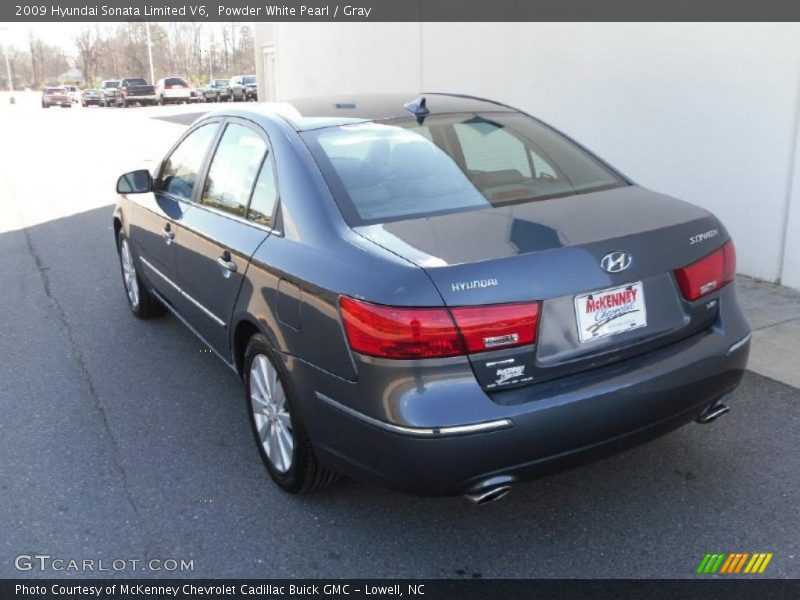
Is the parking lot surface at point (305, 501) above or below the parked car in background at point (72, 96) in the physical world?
below

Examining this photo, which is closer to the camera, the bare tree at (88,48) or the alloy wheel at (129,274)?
the alloy wheel at (129,274)

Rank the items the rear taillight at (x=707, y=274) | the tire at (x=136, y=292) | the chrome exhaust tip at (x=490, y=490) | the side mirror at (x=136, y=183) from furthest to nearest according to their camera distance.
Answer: the tire at (x=136, y=292), the side mirror at (x=136, y=183), the rear taillight at (x=707, y=274), the chrome exhaust tip at (x=490, y=490)

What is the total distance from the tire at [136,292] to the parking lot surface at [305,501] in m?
0.84

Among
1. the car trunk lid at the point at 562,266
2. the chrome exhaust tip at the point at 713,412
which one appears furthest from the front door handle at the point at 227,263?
the chrome exhaust tip at the point at 713,412

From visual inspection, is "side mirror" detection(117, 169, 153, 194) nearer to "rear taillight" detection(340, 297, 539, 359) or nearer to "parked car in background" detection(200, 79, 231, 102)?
"rear taillight" detection(340, 297, 539, 359)

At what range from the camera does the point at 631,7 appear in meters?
6.80

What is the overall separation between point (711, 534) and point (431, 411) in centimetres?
132

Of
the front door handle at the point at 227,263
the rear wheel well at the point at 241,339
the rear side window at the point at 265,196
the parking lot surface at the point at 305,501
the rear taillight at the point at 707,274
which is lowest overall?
the parking lot surface at the point at 305,501

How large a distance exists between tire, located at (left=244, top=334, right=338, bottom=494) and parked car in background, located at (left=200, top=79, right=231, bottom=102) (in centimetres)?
5086

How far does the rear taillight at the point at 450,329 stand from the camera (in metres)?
2.46

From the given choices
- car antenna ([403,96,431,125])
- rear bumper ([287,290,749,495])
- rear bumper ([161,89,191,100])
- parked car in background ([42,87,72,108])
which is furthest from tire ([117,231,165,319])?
parked car in background ([42,87,72,108])

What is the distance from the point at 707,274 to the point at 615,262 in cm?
52

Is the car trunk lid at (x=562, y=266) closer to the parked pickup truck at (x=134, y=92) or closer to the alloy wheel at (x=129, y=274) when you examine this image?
the alloy wheel at (x=129, y=274)

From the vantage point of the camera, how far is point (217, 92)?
51.3 metres
